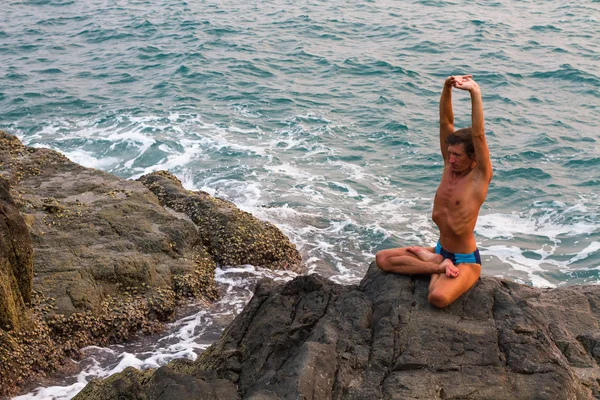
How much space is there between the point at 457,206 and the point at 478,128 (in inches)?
39.4

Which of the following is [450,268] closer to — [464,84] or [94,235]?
[464,84]

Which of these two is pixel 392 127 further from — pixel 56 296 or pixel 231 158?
pixel 56 296

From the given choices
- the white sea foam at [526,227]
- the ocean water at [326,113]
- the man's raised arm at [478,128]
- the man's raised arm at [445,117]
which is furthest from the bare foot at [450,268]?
the white sea foam at [526,227]

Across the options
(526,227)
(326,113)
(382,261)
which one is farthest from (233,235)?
(326,113)

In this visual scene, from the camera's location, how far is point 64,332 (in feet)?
31.6

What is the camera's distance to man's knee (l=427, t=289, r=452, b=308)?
280 inches

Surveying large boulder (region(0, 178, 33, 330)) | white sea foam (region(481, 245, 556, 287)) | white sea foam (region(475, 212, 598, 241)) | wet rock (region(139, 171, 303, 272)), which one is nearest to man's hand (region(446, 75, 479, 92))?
large boulder (region(0, 178, 33, 330))

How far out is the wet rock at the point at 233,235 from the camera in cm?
1243

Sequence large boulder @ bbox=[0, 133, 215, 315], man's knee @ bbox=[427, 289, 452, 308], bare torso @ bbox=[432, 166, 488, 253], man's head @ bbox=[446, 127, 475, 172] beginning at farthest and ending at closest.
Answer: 1. large boulder @ bbox=[0, 133, 215, 315]
2. bare torso @ bbox=[432, 166, 488, 253]
3. man's head @ bbox=[446, 127, 475, 172]
4. man's knee @ bbox=[427, 289, 452, 308]

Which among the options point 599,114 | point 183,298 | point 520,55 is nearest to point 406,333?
point 183,298

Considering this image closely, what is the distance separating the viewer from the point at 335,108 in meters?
22.0

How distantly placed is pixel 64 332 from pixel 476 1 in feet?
96.2

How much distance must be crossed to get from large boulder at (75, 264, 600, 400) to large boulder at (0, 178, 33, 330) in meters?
2.10

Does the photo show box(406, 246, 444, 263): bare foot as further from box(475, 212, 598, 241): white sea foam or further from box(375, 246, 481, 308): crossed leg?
box(475, 212, 598, 241): white sea foam
